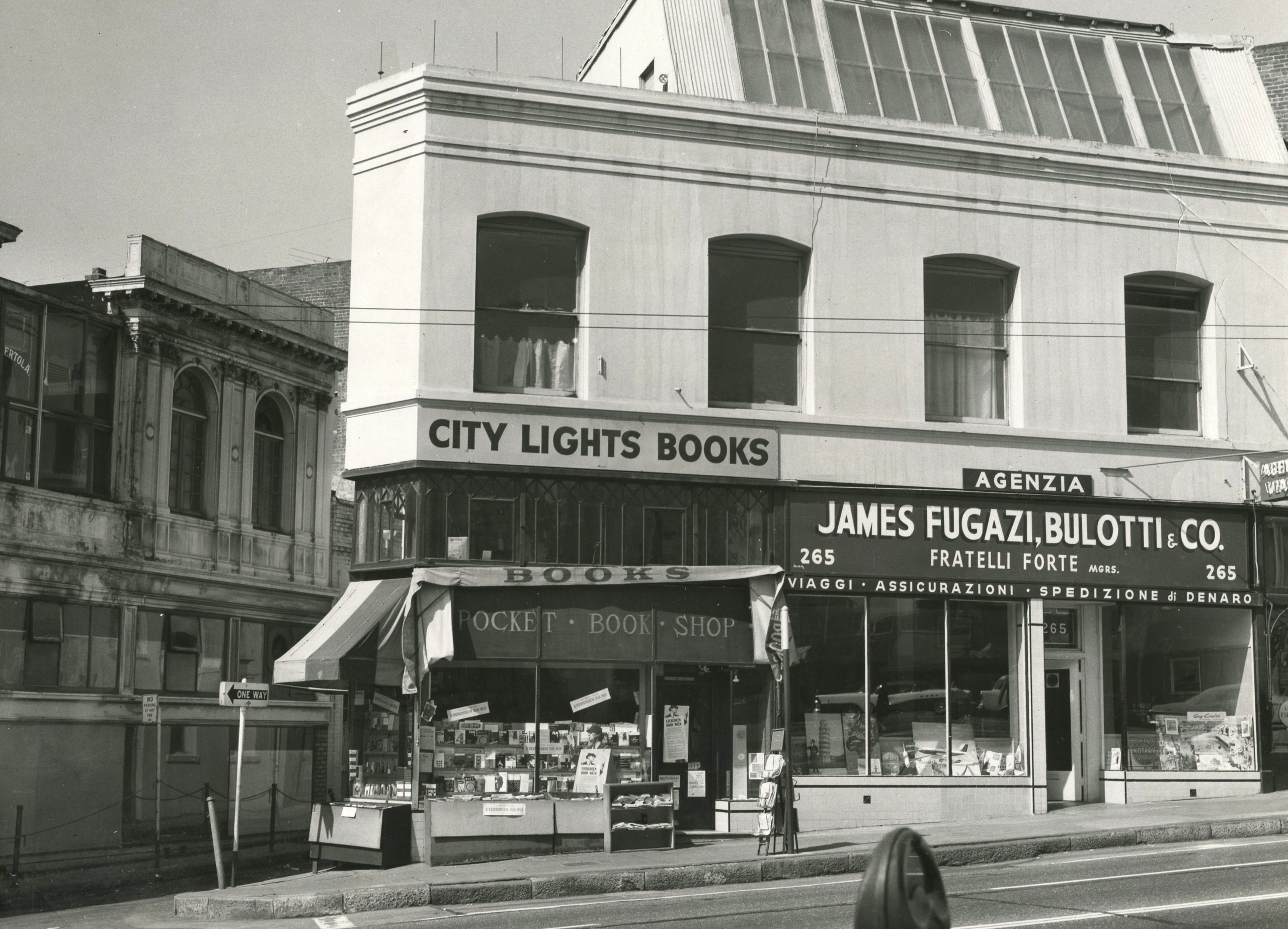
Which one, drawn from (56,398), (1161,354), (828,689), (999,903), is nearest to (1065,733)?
(828,689)

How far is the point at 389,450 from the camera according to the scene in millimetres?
19297

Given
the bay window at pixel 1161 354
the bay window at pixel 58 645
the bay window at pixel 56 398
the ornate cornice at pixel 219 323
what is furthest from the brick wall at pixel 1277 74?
the bay window at pixel 58 645

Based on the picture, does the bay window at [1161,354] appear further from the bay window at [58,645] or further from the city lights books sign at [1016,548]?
the bay window at [58,645]

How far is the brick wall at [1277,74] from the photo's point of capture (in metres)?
27.4

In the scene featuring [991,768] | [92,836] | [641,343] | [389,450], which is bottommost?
[92,836]

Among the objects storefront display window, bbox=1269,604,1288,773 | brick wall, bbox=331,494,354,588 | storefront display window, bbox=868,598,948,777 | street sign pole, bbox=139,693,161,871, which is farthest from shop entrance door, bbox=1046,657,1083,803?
brick wall, bbox=331,494,354,588

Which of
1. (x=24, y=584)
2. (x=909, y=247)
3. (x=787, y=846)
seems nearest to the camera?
(x=787, y=846)

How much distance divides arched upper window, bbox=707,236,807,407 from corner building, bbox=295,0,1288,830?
6cm

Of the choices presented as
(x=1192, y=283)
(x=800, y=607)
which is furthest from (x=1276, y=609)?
(x=800, y=607)

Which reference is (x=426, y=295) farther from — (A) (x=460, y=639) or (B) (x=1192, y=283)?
(B) (x=1192, y=283)

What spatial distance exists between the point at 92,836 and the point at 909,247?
18025 mm

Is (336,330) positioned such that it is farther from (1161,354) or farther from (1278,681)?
(1278,681)

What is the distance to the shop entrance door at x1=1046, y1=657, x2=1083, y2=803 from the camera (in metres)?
21.4

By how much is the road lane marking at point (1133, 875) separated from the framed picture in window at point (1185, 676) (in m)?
6.89
